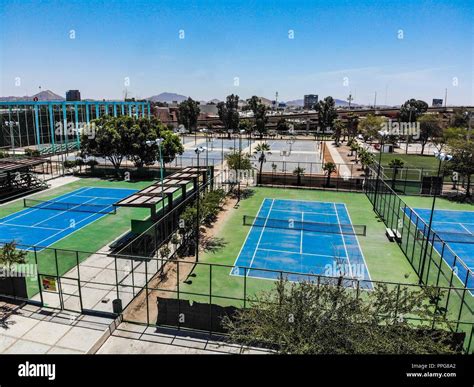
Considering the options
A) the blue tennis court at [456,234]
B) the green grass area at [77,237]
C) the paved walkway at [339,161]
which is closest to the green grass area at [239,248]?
the blue tennis court at [456,234]

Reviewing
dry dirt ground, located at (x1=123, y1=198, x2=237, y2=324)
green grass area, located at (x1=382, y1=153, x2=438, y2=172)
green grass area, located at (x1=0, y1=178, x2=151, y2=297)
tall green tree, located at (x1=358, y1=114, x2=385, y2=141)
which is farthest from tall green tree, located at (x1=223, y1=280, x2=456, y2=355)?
tall green tree, located at (x1=358, y1=114, x2=385, y2=141)

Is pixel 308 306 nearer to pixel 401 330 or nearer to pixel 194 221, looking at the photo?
pixel 401 330

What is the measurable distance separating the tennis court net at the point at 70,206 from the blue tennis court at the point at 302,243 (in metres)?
12.4

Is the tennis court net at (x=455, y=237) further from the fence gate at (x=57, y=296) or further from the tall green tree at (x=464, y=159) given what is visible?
the fence gate at (x=57, y=296)

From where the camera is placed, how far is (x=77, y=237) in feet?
85.3

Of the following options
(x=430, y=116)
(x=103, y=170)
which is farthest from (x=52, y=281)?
(x=430, y=116)

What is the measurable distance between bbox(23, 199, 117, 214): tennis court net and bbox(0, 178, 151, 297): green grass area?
2.49 ft

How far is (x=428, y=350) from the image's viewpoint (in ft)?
37.5

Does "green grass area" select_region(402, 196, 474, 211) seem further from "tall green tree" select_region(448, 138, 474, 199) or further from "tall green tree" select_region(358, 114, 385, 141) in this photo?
"tall green tree" select_region(358, 114, 385, 141)

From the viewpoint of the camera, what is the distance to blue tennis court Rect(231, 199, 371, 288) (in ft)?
71.5

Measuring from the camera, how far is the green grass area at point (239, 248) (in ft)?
63.7

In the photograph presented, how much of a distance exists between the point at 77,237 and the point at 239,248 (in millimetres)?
11274

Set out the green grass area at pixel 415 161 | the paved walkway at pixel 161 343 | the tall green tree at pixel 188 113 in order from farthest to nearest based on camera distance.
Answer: the tall green tree at pixel 188 113
the green grass area at pixel 415 161
the paved walkway at pixel 161 343

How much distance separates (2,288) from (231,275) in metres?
11.2
